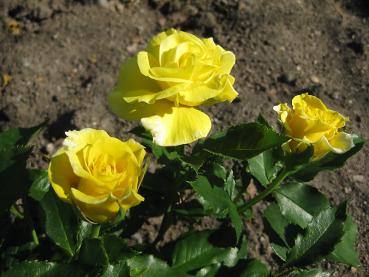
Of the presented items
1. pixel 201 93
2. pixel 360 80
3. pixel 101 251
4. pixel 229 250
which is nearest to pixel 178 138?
pixel 201 93

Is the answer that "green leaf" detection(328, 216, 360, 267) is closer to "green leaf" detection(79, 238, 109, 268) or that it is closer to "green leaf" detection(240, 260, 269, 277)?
"green leaf" detection(240, 260, 269, 277)

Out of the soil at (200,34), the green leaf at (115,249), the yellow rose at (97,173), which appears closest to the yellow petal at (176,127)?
the yellow rose at (97,173)

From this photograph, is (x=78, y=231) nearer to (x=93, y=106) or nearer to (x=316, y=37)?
(x=93, y=106)

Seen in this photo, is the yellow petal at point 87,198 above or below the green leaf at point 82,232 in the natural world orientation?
above

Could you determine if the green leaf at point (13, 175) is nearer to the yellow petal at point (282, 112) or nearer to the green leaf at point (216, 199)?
the green leaf at point (216, 199)

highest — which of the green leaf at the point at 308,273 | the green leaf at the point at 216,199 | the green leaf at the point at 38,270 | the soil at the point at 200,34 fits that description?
the green leaf at the point at 216,199

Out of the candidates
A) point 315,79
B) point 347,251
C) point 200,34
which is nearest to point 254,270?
point 347,251

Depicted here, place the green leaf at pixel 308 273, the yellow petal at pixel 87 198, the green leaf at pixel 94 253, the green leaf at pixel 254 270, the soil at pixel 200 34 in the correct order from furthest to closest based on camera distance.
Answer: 1. the soil at pixel 200 34
2. the green leaf at pixel 254 270
3. the green leaf at pixel 308 273
4. the green leaf at pixel 94 253
5. the yellow petal at pixel 87 198
